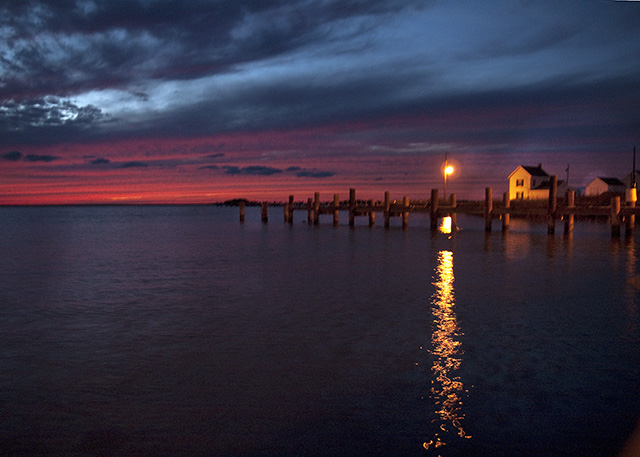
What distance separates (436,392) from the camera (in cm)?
537

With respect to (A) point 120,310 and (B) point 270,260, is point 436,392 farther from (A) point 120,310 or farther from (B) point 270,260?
(B) point 270,260

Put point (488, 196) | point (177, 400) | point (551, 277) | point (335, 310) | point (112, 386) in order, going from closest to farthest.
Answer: point (177, 400) → point (112, 386) → point (335, 310) → point (551, 277) → point (488, 196)

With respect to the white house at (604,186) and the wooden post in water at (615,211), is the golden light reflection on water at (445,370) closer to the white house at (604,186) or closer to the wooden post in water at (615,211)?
the wooden post in water at (615,211)

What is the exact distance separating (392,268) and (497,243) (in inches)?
411

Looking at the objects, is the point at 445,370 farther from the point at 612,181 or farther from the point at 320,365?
the point at 612,181

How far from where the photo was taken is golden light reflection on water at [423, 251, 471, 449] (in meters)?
4.57

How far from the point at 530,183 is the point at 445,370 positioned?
66.1 meters

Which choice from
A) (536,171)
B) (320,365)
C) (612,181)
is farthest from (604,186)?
(320,365)

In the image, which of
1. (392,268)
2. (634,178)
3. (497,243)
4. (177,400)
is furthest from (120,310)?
(634,178)

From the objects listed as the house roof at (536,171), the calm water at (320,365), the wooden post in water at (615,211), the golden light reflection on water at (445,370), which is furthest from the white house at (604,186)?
the golden light reflection on water at (445,370)

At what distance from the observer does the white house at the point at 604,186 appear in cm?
6606

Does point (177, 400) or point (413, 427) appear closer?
point (413, 427)

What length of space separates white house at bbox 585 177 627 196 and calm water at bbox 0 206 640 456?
60531 millimetres

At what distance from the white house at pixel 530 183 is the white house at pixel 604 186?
388 centimetres
